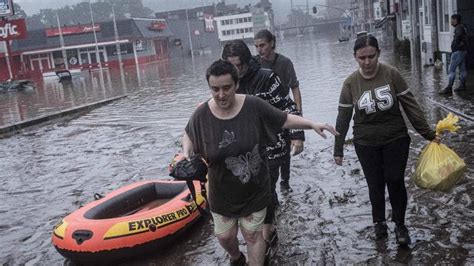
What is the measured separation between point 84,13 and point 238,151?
13230 cm

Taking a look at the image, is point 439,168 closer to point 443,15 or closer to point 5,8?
point 443,15

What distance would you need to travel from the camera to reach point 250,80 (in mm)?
4594

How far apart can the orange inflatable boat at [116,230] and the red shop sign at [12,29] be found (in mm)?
34636

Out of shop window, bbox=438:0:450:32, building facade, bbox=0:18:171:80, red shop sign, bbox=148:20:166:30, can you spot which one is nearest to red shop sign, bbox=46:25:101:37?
building facade, bbox=0:18:171:80

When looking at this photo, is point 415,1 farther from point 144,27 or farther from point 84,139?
point 144,27

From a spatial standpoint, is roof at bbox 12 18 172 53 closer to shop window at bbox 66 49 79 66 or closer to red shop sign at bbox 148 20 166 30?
shop window at bbox 66 49 79 66

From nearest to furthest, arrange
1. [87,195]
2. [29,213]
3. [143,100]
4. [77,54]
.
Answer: [29,213] < [87,195] < [143,100] < [77,54]

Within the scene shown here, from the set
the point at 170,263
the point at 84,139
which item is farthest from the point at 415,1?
the point at 170,263

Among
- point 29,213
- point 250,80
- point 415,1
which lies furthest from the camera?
point 415,1

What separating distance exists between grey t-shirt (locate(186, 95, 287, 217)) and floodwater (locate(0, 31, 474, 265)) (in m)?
1.19

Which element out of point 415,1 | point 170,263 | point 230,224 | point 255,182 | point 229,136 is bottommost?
point 170,263

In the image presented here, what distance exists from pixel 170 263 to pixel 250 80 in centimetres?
195

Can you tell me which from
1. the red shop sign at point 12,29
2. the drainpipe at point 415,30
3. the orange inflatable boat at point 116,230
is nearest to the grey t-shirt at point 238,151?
the orange inflatable boat at point 116,230

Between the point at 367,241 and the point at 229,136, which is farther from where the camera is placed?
the point at 367,241
